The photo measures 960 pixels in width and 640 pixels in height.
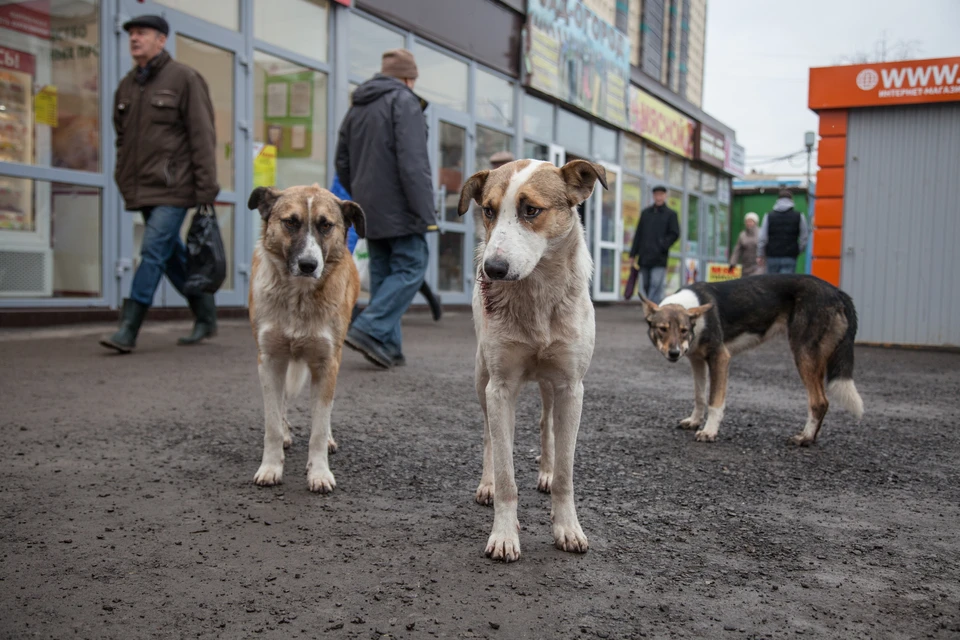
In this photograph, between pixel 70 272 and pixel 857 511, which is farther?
pixel 70 272

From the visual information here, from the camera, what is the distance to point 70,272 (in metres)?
8.84

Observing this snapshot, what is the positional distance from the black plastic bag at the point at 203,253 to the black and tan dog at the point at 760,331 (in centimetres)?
368

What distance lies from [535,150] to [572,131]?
6.30 ft

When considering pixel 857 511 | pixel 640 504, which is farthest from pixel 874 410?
pixel 640 504

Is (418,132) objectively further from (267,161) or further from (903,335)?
(903,335)

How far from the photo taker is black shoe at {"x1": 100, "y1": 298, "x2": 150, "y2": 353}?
6.67 m

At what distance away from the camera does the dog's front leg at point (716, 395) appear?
459cm

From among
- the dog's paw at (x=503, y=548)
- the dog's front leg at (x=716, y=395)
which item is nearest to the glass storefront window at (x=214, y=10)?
the dog's front leg at (x=716, y=395)

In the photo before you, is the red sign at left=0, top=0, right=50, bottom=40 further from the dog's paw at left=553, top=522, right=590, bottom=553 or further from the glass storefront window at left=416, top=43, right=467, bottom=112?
the dog's paw at left=553, top=522, right=590, bottom=553

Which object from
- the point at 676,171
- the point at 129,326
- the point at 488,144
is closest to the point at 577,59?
the point at 488,144

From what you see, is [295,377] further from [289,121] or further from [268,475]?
[289,121]

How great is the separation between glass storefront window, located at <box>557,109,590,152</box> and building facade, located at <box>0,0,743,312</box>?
51 mm

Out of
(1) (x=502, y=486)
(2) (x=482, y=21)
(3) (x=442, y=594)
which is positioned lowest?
(3) (x=442, y=594)

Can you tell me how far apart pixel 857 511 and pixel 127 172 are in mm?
6096
